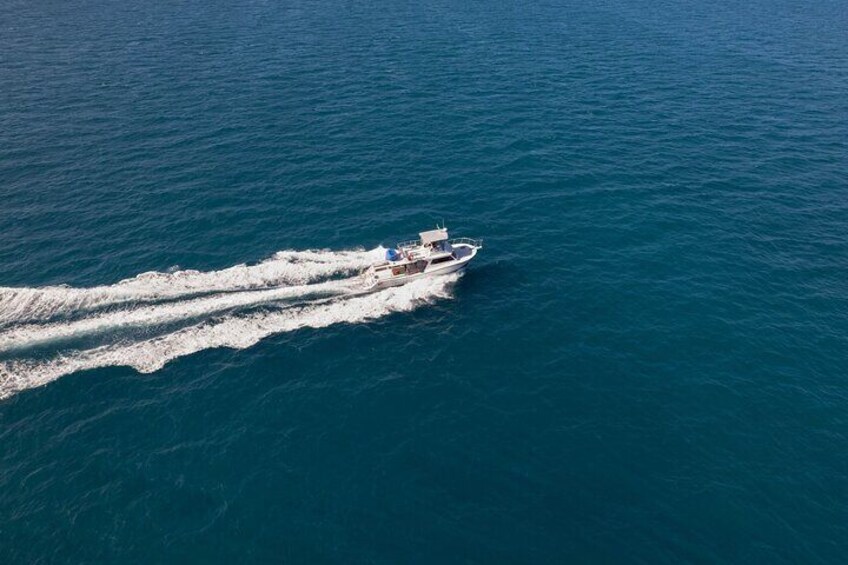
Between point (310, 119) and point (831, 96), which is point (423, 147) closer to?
point (310, 119)

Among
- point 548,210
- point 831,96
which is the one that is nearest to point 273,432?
point 548,210

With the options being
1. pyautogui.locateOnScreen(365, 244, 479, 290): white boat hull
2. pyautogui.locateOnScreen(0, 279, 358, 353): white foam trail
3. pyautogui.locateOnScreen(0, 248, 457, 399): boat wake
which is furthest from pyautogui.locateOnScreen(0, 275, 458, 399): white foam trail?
pyautogui.locateOnScreen(0, 279, 358, 353): white foam trail

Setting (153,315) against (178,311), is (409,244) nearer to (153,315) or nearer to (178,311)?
(178,311)

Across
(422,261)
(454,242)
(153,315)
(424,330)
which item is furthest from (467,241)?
(153,315)

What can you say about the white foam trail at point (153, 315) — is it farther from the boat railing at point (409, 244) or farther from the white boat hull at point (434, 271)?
the boat railing at point (409, 244)

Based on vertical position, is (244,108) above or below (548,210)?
above

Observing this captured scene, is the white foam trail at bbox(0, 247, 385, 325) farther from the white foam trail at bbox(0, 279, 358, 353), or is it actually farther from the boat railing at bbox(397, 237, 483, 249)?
the boat railing at bbox(397, 237, 483, 249)
